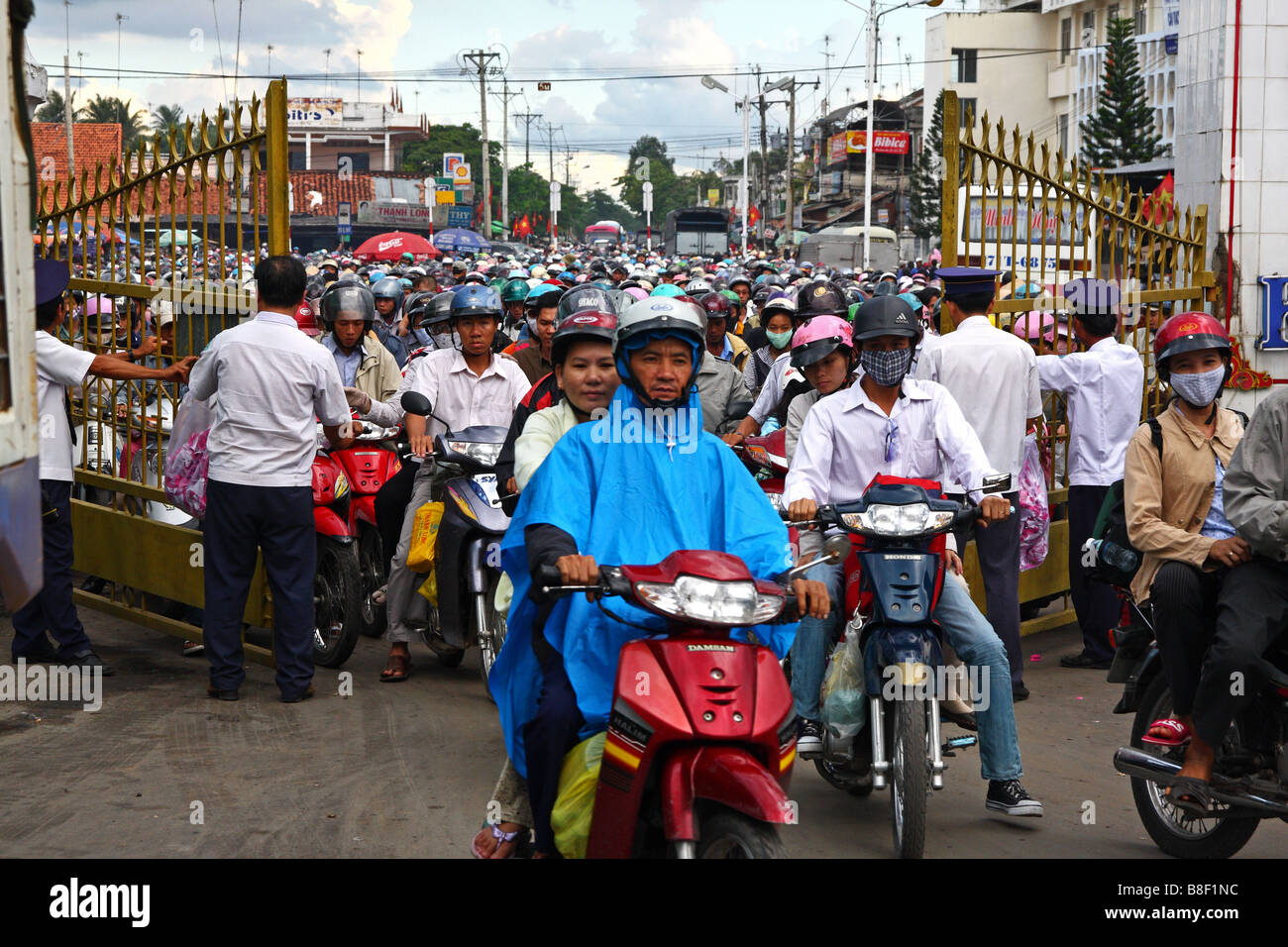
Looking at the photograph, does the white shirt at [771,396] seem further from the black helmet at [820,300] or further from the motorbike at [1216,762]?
the motorbike at [1216,762]

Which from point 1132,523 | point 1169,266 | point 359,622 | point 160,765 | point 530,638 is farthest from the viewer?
point 1169,266

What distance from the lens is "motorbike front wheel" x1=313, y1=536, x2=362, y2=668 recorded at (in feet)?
24.8

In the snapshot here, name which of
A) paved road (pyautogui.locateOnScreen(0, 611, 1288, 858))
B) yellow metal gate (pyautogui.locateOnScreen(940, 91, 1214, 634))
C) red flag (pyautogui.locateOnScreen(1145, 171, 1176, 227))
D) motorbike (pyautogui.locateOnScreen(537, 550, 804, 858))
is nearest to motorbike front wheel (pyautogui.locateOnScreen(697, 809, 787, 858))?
motorbike (pyautogui.locateOnScreen(537, 550, 804, 858))

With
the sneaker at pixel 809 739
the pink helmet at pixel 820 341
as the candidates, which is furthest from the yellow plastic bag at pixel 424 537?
the sneaker at pixel 809 739

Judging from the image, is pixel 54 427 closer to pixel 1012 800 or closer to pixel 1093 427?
pixel 1012 800

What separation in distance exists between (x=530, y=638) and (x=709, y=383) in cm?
470

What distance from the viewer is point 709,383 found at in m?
8.78

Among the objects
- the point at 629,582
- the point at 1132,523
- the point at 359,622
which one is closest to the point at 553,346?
the point at 629,582

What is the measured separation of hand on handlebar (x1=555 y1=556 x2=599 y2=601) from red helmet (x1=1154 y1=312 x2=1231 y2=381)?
2677 millimetres

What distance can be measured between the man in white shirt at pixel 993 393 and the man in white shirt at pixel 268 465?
2876 mm

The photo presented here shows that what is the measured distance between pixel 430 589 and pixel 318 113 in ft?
327

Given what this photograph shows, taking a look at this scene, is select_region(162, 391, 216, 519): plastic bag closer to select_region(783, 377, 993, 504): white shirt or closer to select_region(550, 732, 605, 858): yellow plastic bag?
select_region(783, 377, 993, 504): white shirt
